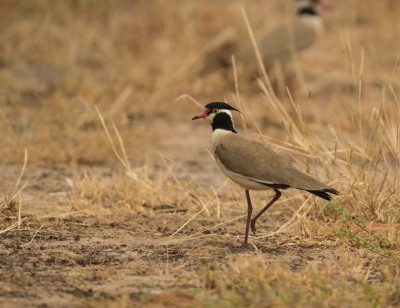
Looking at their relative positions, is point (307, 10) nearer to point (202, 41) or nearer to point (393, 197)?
point (202, 41)

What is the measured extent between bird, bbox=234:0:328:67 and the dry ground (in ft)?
0.93

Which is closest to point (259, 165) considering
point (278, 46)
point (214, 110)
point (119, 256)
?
point (214, 110)

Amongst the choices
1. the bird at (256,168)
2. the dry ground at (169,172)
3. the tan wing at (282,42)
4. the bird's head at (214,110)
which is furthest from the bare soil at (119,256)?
the tan wing at (282,42)

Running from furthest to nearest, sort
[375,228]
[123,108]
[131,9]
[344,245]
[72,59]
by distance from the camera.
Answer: [131,9] < [72,59] < [123,108] < [375,228] < [344,245]

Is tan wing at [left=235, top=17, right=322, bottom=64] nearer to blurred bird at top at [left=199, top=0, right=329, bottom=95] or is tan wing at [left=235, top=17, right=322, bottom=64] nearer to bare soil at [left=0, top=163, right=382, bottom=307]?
blurred bird at top at [left=199, top=0, right=329, bottom=95]

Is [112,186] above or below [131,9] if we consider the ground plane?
below

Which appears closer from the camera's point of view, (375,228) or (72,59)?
(375,228)

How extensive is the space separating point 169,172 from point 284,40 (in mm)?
3784

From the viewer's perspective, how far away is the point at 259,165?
4.15 meters

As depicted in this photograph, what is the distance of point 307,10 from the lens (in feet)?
33.0

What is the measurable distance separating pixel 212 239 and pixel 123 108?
4.00 metres

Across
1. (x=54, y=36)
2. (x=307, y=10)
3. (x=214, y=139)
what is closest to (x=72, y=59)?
(x=54, y=36)

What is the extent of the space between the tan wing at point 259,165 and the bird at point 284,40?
5020 mm

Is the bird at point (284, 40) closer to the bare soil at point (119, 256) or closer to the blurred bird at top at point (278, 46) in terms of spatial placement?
the blurred bird at top at point (278, 46)
